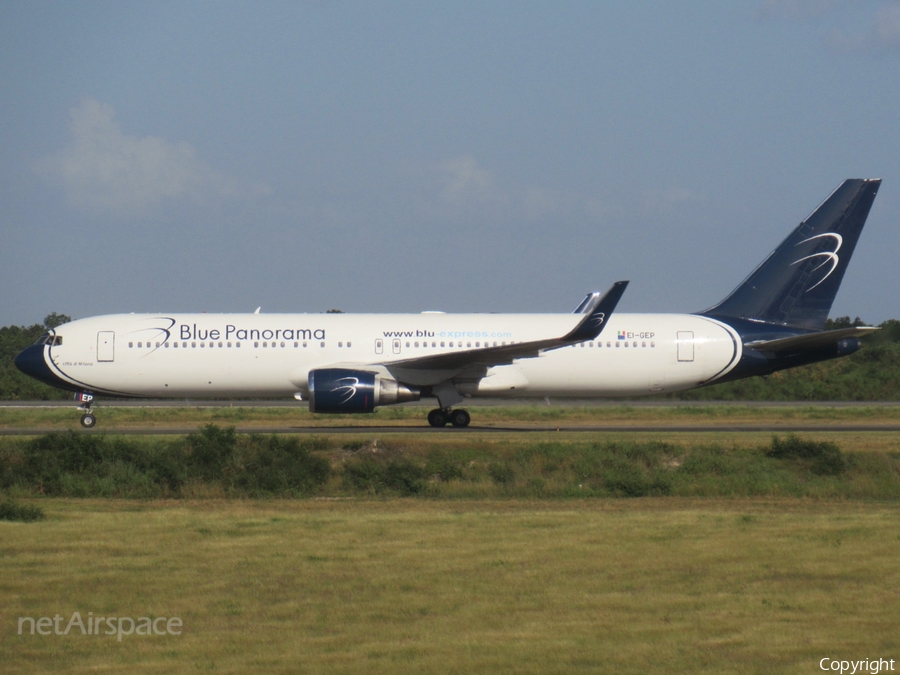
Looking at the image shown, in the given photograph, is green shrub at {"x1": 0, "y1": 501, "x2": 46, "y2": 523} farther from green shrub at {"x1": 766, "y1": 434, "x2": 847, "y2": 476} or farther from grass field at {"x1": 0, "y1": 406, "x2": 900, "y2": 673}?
green shrub at {"x1": 766, "y1": 434, "x2": 847, "y2": 476}

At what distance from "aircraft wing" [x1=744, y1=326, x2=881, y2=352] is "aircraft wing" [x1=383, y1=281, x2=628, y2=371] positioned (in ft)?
16.6

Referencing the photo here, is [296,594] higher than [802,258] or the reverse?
the reverse

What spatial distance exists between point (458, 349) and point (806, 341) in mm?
9431

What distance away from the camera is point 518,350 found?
2542 cm

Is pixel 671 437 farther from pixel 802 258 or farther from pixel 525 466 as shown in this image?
pixel 802 258

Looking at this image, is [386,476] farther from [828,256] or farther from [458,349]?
[828,256]

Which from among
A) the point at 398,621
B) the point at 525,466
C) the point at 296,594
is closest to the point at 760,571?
the point at 398,621

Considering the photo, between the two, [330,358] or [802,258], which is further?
[802,258]

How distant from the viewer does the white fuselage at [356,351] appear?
2653 centimetres

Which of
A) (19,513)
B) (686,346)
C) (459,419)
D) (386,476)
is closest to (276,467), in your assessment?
(386,476)

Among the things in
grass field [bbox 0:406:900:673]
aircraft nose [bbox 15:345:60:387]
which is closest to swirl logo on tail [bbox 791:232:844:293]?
grass field [bbox 0:406:900:673]

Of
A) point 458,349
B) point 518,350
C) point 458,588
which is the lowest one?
point 458,588

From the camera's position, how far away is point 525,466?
61.2 ft

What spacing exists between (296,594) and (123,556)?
2579 millimetres
